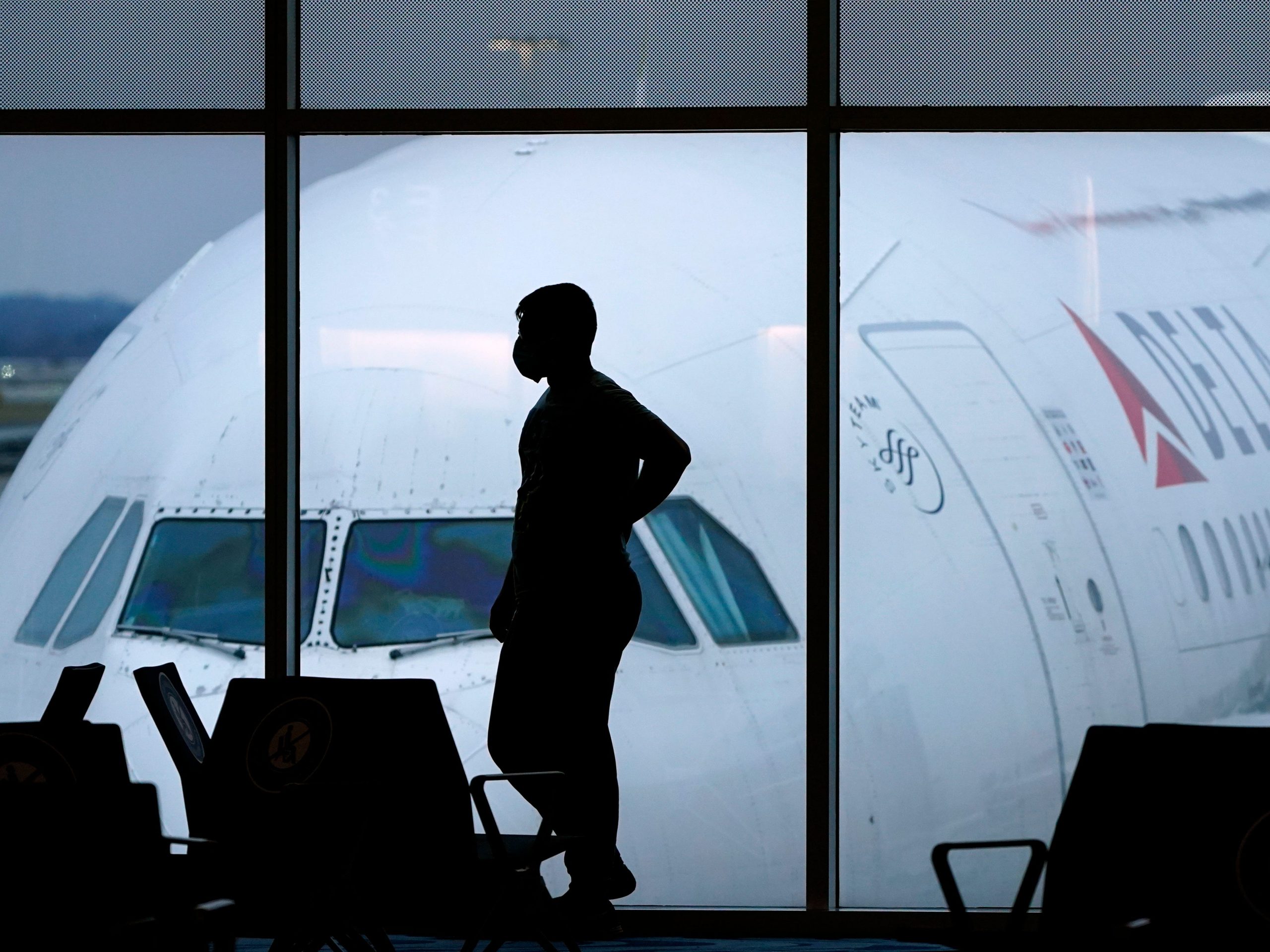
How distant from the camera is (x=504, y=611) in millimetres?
3260

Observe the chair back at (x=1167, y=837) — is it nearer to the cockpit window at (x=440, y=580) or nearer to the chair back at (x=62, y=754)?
the chair back at (x=62, y=754)

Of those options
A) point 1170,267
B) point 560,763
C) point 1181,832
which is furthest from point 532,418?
point 1170,267

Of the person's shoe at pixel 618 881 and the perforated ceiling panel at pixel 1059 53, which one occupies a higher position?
the perforated ceiling panel at pixel 1059 53

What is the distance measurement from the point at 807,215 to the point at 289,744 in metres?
2.03

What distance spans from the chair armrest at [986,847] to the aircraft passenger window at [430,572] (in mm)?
2222

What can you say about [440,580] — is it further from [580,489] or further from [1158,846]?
[1158,846]

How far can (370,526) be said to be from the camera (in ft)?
14.3

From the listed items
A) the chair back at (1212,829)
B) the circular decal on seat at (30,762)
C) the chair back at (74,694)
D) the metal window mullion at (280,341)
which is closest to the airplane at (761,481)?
the metal window mullion at (280,341)

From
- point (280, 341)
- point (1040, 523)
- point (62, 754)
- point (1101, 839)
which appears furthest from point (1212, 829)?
point (280, 341)

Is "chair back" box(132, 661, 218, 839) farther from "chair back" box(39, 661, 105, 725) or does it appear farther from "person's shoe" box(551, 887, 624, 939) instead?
"person's shoe" box(551, 887, 624, 939)

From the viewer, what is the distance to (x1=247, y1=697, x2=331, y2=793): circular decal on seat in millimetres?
2811

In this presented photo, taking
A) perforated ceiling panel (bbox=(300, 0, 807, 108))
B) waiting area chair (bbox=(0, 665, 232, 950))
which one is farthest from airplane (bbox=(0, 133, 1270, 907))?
waiting area chair (bbox=(0, 665, 232, 950))

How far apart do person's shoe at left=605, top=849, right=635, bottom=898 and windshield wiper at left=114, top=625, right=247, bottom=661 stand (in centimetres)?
172

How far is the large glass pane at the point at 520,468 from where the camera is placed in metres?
4.26
